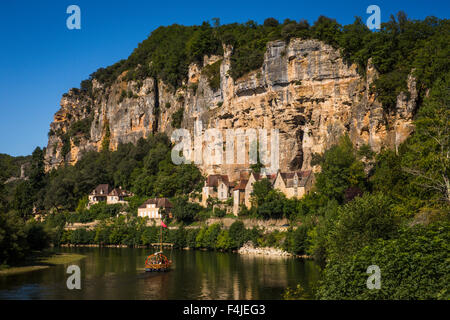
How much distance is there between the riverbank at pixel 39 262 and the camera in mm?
41681

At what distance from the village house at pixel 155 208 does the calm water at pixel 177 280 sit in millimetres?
22702

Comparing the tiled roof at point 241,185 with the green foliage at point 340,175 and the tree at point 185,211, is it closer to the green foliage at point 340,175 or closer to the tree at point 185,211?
the tree at point 185,211

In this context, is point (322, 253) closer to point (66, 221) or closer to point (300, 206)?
point (300, 206)

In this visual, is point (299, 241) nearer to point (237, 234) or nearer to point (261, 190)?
point (237, 234)

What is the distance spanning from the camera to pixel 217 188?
248 feet

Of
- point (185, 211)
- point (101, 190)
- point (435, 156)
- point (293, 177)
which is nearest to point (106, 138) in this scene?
point (101, 190)

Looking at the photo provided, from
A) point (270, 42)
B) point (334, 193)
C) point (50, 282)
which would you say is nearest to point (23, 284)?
point (50, 282)

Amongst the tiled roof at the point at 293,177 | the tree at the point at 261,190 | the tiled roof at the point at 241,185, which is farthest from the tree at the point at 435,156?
the tiled roof at the point at 241,185

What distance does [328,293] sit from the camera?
21219 millimetres

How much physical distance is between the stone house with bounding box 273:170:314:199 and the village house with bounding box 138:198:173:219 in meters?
18.8

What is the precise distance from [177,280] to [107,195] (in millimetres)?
56494

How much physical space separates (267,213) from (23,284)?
33.5 metres

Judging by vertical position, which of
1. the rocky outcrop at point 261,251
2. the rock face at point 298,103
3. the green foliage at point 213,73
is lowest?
the rocky outcrop at point 261,251

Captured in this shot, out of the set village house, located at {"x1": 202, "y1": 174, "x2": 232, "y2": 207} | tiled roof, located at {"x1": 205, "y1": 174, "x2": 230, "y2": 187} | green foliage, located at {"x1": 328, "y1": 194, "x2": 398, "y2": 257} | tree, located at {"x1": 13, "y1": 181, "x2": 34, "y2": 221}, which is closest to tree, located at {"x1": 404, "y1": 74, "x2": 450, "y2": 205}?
green foliage, located at {"x1": 328, "y1": 194, "x2": 398, "y2": 257}
